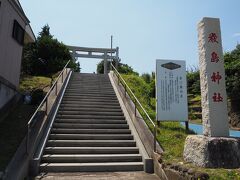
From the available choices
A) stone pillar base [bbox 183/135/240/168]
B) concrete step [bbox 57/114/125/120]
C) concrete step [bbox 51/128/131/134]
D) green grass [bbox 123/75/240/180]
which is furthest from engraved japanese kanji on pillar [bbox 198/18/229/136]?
concrete step [bbox 57/114/125/120]

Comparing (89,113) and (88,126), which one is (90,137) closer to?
(88,126)

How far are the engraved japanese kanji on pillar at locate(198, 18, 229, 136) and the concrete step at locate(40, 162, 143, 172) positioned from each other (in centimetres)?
243

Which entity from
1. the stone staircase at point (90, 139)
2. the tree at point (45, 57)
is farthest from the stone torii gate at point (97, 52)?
the stone staircase at point (90, 139)

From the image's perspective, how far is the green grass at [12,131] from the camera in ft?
23.7

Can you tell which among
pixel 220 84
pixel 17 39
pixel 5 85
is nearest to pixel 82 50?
pixel 17 39

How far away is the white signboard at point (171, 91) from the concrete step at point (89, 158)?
8.58 feet

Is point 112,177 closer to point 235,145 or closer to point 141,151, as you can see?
point 141,151

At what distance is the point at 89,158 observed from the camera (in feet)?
26.4

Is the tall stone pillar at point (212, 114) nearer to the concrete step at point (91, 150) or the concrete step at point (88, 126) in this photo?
the concrete step at point (91, 150)

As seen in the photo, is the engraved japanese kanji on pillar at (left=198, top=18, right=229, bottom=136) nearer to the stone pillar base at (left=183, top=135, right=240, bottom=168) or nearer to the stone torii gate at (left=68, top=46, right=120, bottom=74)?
the stone pillar base at (left=183, top=135, right=240, bottom=168)

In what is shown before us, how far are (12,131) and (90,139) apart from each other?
2.65 m

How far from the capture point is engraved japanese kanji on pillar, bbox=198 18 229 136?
6.48m

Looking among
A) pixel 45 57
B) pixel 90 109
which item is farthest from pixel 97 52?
pixel 90 109

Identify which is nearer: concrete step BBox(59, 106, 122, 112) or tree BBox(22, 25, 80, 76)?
concrete step BBox(59, 106, 122, 112)
